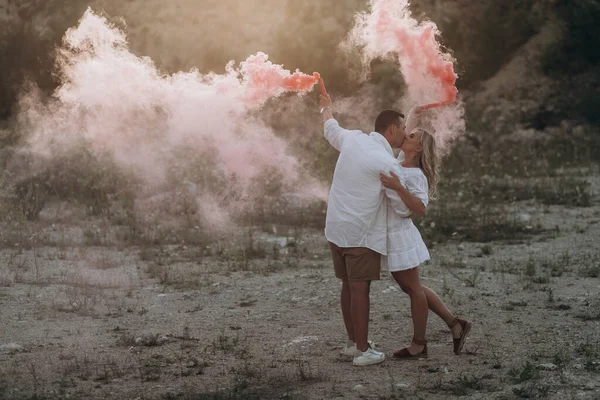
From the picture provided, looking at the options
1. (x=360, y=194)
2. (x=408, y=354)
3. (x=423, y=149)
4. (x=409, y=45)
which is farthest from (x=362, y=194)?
(x=409, y=45)

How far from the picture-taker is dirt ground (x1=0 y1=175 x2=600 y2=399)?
5.68 metres

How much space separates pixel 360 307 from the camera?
6.02m

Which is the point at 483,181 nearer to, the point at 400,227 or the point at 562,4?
the point at 562,4

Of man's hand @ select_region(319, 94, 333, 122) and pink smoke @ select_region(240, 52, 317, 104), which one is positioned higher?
pink smoke @ select_region(240, 52, 317, 104)

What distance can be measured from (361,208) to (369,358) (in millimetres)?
1135

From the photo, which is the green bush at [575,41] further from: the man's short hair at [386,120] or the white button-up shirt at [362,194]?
the white button-up shirt at [362,194]

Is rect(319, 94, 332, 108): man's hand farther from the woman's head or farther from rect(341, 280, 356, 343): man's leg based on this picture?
rect(341, 280, 356, 343): man's leg

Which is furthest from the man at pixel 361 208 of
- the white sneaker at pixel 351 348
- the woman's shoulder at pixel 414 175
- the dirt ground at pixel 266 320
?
the dirt ground at pixel 266 320

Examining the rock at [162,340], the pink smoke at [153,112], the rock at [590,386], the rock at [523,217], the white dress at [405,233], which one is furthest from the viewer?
the rock at [523,217]

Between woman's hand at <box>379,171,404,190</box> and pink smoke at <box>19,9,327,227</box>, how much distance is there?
1.67 metres

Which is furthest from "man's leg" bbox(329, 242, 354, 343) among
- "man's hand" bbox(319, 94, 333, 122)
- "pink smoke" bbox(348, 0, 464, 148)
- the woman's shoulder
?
"pink smoke" bbox(348, 0, 464, 148)

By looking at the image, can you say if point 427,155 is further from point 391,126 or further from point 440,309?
point 440,309

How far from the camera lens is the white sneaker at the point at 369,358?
20.1 ft

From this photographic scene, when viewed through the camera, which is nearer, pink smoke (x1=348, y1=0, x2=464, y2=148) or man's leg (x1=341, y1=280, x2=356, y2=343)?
man's leg (x1=341, y1=280, x2=356, y2=343)
